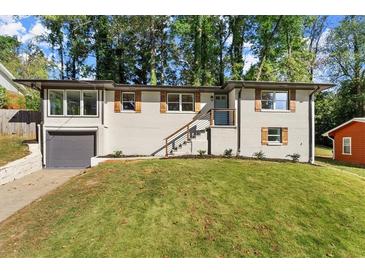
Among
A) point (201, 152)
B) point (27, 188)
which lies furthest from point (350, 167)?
point (27, 188)

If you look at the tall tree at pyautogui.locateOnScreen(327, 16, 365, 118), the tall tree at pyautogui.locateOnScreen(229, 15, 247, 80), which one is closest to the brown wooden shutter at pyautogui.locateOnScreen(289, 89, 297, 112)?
the tall tree at pyautogui.locateOnScreen(229, 15, 247, 80)

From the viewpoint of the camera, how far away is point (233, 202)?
26.6ft

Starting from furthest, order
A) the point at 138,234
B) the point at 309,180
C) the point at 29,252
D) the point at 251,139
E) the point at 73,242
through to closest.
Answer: the point at 251,139, the point at 309,180, the point at 138,234, the point at 73,242, the point at 29,252

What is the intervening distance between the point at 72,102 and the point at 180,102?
6.52m

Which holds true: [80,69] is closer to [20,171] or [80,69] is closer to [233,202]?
[20,171]

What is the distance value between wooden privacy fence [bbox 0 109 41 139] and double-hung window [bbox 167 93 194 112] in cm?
866

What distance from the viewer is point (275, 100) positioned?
16203 millimetres

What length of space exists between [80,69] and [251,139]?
24281mm

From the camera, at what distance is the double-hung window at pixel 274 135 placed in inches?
633

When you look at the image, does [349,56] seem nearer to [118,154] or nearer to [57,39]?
[118,154]

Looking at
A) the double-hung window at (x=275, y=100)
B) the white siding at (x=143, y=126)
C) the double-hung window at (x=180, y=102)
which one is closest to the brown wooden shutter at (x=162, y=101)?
the white siding at (x=143, y=126)

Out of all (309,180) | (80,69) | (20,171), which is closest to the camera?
(309,180)

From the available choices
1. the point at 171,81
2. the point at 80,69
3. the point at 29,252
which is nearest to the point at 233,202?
the point at 29,252

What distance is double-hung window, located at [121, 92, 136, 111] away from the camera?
16281mm
